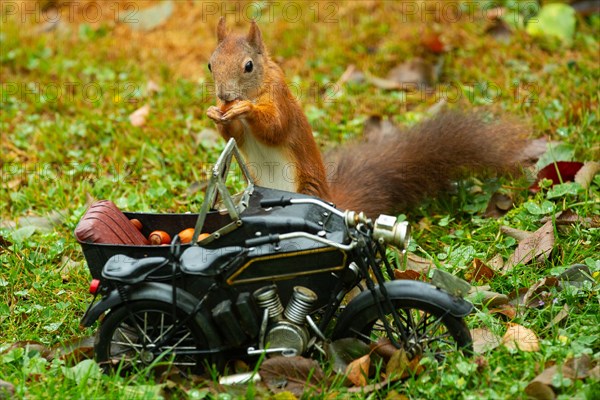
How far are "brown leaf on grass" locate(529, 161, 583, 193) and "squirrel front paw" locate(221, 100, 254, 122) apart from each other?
4.18ft

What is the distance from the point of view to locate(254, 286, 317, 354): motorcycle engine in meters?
2.28

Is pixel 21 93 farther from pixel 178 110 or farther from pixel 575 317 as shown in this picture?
pixel 575 317

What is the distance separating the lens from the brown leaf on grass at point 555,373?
2.09 meters

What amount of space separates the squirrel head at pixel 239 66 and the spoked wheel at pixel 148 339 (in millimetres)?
858

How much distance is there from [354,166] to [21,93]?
2325 millimetres

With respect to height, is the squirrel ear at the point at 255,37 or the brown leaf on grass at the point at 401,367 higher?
the squirrel ear at the point at 255,37

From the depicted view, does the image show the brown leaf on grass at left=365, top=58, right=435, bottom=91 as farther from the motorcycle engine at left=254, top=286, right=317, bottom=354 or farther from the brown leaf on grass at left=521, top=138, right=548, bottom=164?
the motorcycle engine at left=254, top=286, right=317, bottom=354

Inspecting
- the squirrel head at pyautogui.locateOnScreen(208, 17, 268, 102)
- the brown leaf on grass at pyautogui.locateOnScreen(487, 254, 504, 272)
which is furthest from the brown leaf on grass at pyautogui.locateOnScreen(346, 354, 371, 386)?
the squirrel head at pyautogui.locateOnScreen(208, 17, 268, 102)

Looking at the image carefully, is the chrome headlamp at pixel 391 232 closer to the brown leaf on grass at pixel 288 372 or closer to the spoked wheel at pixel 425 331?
the spoked wheel at pixel 425 331

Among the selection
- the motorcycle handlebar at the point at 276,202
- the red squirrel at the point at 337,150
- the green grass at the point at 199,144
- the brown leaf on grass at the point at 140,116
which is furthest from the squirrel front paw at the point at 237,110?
the brown leaf on grass at the point at 140,116

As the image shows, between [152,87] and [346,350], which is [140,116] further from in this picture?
[346,350]

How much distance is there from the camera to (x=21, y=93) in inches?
184

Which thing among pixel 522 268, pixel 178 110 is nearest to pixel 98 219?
pixel 522 268

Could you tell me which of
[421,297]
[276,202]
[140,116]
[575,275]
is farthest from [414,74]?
[421,297]
